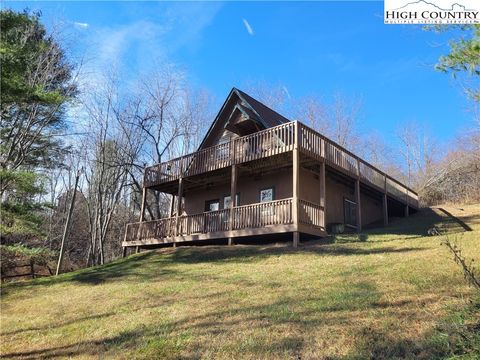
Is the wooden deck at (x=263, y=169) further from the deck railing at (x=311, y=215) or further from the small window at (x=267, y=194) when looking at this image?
the small window at (x=267, y=194)

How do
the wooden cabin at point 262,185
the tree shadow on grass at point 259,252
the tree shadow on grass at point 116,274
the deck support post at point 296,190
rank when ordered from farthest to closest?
the wooden cabin at point 262,185 < the deck support post at point 296,190 < the tree shadow on grass at point 116,274 < the tree shadow on grass at point 259,252

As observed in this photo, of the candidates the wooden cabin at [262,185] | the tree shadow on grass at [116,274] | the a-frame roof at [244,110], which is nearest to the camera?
the tree shadow on grass at [116,274]

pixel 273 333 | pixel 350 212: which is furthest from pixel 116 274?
pixel 350 212

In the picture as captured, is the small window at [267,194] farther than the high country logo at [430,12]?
Yes

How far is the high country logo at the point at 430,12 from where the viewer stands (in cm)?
643

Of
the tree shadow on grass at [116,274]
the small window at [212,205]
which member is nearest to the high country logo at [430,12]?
the tree shadow on grass at [116,274]

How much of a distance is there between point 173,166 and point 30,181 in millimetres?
10519

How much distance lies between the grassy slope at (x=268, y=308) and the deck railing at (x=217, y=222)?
1642 millimetres

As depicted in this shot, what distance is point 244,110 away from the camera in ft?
67.5

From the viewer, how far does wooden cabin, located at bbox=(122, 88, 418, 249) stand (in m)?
16.4

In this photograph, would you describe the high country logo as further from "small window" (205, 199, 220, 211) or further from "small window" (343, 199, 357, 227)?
"small window" (205, 199, 220, 211)

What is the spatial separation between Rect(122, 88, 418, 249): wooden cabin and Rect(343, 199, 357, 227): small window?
0.05 meters

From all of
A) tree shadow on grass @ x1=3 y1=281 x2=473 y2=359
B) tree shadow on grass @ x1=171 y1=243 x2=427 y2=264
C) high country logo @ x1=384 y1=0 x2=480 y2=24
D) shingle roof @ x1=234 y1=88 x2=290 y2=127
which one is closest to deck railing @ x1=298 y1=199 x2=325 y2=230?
tree shadow on grass @ x1=171 y1=243 x2=427 y2=264

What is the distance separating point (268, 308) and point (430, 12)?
5.84 m
